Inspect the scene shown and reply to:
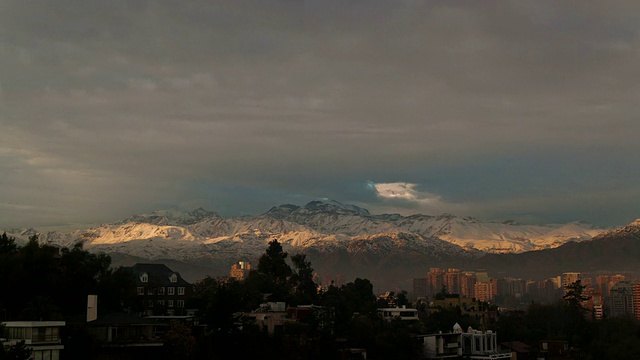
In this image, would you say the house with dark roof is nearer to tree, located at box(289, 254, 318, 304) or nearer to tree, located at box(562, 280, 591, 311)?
tree, located at box(289, 254, 318, 304)

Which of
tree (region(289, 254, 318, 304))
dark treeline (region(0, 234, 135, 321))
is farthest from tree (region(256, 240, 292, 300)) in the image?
dark treeline (region(0, 234, 135, 321))

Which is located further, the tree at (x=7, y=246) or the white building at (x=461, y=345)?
the white building at (x=461, y=345)

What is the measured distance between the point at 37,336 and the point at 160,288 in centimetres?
4300

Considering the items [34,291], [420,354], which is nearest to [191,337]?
[34,291]

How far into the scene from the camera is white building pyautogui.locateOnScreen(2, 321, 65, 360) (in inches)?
2484

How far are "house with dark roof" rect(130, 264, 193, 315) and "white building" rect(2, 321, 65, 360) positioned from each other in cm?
3527

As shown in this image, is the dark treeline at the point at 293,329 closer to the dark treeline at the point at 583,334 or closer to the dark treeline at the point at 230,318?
the dark treeline at the point at 230,318

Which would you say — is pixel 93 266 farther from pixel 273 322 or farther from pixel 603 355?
pixel 603 355

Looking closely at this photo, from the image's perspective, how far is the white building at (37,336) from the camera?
6309 centimetres

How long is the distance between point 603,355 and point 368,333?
4244 centimetres

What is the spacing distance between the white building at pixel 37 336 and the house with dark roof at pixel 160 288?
3527 cm

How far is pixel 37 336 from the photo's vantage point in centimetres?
6375

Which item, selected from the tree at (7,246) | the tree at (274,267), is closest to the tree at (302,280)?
the tree at (274,267)

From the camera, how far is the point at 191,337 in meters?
73.9
